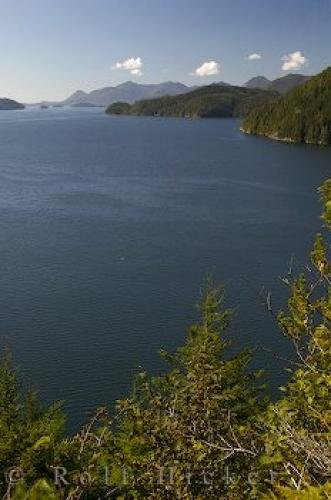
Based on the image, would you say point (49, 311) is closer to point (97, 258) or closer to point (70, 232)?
point (97, 258)

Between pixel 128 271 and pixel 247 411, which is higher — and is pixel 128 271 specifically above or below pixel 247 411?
below

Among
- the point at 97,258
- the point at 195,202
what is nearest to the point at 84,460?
the point at 97,258

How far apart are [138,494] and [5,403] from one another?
18448 millimetres

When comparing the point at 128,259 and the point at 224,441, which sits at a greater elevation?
the point at 224,441

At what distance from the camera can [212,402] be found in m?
11.3

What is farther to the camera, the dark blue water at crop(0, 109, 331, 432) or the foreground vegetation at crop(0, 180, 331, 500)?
the dark blue water at crop(0, 109, 331, 432)

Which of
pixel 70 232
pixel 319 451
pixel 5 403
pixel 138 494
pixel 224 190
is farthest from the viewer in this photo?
A: pixel 224 190

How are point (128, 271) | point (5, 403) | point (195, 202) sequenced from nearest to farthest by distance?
point (5, 403) < point (128, 271) < point (195, 202)

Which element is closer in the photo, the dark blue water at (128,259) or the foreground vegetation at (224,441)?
the foreground vegetation at (224,441)

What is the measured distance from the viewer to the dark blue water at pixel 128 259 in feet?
160

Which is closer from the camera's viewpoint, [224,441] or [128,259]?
[224,441]

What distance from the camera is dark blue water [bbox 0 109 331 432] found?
1923 inches

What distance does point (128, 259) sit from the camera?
73.1m

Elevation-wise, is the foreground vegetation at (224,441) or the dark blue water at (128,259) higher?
the foreground vegetation at (224,441)
